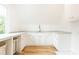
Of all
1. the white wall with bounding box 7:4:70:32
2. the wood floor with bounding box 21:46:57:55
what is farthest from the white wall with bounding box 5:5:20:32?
the wood floor with bounding box 21:46:57:55

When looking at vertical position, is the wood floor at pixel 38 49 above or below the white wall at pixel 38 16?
below

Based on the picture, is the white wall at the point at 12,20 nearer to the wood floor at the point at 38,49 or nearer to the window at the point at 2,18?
the window at the point at 2,18

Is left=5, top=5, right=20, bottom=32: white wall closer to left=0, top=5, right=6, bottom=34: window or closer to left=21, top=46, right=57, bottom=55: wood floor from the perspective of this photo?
left=0, top=5, right=6, bottom=34: window

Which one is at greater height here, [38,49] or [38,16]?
[38,16]

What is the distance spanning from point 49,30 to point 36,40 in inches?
12.0

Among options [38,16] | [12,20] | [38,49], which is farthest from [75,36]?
[12,20]

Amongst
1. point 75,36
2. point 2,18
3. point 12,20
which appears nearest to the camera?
point 75,36

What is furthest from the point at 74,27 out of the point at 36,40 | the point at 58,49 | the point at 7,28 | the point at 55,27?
the point at 7,28

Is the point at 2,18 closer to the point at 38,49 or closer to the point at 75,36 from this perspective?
the point at 38,49

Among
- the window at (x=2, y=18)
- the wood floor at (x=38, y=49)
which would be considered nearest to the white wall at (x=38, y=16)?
the window at (x=2, y=18)

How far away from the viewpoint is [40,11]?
271 centimetres

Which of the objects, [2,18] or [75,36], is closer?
[75,36]

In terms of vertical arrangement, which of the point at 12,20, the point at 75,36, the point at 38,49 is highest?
the point at 12,20
